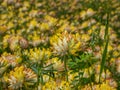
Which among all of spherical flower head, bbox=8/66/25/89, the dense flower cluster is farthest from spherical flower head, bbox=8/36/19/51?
spherical flower head, bbox=8/66/25/89

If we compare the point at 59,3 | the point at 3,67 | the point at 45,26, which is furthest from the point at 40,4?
the point at 3,67

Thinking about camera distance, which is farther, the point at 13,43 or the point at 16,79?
the point at 13,43

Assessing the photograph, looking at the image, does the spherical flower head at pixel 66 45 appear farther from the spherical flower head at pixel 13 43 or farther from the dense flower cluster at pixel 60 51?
the spherical flower head at pixel 13 43

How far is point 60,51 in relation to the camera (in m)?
2.63

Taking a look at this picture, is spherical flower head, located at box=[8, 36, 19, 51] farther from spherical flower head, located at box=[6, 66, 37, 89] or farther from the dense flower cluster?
spherical flower head, located at box=[6, 66, 37, 89]

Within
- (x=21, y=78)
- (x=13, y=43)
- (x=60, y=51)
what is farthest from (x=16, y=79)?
(x=13, y=43)

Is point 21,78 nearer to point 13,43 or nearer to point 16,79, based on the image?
point 16,79

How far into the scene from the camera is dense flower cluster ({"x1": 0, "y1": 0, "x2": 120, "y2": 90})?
2537 mm

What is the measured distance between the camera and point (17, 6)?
9.55 meters

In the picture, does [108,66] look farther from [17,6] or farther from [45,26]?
Answer: [17,6]

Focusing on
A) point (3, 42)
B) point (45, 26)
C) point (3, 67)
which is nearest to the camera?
point (3, 67)

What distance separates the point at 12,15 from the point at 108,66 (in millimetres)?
4470

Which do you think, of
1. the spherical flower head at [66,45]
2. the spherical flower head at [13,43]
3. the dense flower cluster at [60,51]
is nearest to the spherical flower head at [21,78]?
the dense flower cluster at [60,51]

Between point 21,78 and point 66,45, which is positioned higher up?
point 66,45
